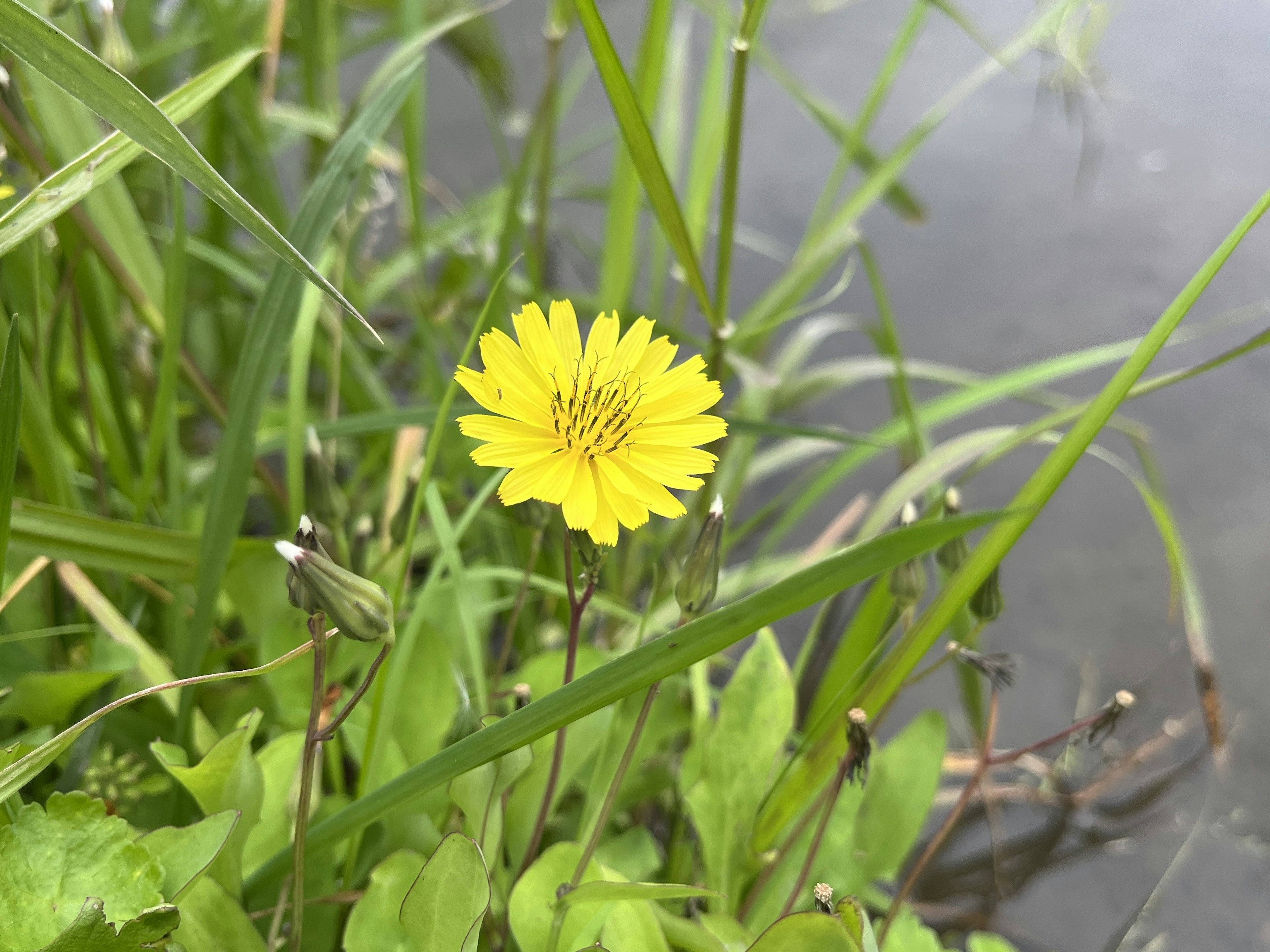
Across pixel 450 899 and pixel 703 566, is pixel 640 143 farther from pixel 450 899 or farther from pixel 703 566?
pixel 450 899

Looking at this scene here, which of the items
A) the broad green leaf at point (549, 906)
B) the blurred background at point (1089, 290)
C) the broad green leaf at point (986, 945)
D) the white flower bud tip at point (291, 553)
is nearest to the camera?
the white flower bud tip at point (291, 553)

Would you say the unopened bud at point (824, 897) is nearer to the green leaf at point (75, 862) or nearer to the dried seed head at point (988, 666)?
the dried seed head at point (988, 666)

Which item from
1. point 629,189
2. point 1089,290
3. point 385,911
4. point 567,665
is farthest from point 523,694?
point 1089,290

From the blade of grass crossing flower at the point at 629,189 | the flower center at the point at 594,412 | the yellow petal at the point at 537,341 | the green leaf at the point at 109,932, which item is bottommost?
the green leaf at the point at 109,932

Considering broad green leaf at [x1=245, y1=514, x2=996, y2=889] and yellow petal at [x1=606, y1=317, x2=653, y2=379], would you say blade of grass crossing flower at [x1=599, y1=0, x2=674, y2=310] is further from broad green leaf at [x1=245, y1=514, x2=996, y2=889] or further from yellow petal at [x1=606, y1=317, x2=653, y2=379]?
broad green leaf at [x1=245, y1=514, x2=996, y2=889]

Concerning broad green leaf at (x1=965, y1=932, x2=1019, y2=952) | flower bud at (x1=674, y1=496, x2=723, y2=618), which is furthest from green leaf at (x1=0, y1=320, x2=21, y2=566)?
broad green leaf at (x1=965, y1=932, x2=1019, y2=952)

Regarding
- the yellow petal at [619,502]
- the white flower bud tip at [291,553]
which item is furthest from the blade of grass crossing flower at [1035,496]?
the white flower bud tip at [291,553]

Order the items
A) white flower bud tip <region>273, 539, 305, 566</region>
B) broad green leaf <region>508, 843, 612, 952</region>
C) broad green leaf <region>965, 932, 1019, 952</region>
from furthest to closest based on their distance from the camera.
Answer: broad green leaf <region>965, 932, 1019, 952</region>, broad green leaf <region>508, 843, 612, 952</region>, white flower bud tip <region>273, 539, 305, 566</region>
